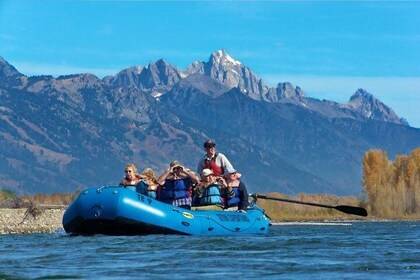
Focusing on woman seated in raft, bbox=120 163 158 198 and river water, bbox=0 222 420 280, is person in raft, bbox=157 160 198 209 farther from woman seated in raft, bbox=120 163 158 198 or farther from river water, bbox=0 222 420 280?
river water, bbox=0 222 420 280

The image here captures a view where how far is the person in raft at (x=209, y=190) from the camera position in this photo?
108 feet

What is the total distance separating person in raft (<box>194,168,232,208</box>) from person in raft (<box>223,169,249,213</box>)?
173 mm

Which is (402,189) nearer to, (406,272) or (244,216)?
(244,216)

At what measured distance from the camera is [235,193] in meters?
34.4

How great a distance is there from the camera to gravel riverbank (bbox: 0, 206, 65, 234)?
48303 mm

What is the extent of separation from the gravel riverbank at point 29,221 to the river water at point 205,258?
1676 centimetres

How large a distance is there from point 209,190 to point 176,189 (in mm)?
953

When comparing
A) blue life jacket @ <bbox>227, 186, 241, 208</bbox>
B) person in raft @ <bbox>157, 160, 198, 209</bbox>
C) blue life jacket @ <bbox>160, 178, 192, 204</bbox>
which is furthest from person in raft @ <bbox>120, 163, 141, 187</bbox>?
blue life jacket @ <bbox>227, 186, 241, 208</bbox>

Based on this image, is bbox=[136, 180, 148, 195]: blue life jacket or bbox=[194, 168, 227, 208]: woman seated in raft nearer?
bbox=[194, 168, 227, 208]: woman seated in raft

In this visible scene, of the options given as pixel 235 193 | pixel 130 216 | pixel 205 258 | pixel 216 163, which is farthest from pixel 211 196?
pixel 205 258

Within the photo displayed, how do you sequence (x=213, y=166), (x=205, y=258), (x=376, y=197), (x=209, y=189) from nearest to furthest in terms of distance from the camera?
(x=205, y=258) → (x=209, y=189) → (x=213, y=166) → (x=376, y=197)

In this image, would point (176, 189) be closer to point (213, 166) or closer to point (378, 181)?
point (213, 166)

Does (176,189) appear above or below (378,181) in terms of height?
below

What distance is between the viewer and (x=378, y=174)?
12462 cm
